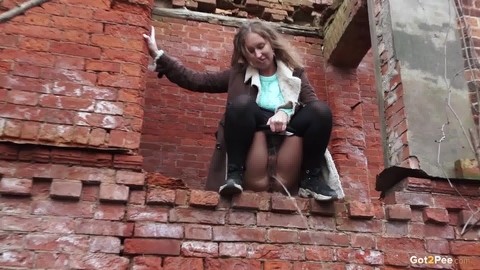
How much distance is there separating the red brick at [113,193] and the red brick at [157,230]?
16 centimetres

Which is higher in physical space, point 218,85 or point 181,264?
point 218,85

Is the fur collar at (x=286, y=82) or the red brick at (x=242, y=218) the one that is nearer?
the red brick at (x=242, y=218)

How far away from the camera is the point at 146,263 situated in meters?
2.64

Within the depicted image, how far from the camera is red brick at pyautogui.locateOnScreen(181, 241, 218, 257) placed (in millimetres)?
2730

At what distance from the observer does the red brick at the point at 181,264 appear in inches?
105

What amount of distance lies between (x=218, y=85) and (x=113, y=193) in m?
0.99

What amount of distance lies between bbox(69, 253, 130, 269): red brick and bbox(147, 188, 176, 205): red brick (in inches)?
13.2

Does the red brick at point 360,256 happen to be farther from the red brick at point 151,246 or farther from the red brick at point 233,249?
the red brick at point 151,246

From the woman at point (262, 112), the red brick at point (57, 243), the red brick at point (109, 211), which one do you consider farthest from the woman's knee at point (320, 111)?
the red brick at point (57, 243)

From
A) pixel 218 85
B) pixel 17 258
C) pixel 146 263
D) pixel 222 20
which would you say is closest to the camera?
pixel 17 258

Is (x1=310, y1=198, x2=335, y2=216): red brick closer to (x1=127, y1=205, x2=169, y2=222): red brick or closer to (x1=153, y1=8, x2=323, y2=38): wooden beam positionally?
A: (x1=127, y1=205, x2=169, y2=222): red brick

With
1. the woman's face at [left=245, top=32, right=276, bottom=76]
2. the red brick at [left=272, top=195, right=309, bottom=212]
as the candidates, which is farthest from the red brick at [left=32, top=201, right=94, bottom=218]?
the woman's face at [left=245, top=32, right=276, bottom=76]

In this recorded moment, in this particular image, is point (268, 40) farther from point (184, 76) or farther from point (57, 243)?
point (57, 243)

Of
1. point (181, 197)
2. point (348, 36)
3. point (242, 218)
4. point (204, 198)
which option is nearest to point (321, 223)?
point (242, 218)
